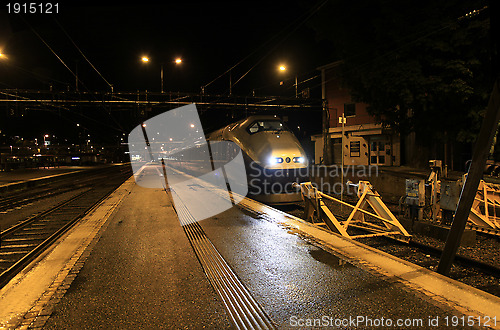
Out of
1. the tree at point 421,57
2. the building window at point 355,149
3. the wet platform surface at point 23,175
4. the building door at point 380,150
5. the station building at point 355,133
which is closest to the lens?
the tree at point 421,57

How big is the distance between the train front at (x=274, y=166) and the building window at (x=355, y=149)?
1830cm

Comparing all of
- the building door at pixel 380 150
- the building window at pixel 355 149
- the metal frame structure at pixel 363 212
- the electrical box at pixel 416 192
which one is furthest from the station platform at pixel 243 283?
the building window at pixel 355 149

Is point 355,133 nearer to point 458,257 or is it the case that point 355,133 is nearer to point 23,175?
point 458,257

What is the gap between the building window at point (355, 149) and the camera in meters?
28.1

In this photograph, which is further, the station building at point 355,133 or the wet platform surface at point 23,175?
the station building at point 355,133

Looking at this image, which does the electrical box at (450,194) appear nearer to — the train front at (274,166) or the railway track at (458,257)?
the railway track at (458,257)

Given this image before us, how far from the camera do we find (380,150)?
1051 inches

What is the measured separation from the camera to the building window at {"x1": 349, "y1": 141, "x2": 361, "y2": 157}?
28.1 meters

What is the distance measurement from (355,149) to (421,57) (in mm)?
15688

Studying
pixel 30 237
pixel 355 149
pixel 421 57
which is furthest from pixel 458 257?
pixel 355 149

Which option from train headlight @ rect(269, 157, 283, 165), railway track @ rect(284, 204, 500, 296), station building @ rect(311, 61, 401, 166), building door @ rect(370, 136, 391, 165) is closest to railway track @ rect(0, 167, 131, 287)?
train headlight @ rect(269, 157, 283, 165)

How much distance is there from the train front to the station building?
1604cm

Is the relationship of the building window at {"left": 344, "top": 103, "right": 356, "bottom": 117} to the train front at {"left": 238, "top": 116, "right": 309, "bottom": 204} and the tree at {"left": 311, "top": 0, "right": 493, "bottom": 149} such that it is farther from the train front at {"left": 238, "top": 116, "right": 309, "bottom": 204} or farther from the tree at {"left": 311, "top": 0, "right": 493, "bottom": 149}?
the train front at {"left": 238, "top": 116, "right": 309, "bottom": 204}

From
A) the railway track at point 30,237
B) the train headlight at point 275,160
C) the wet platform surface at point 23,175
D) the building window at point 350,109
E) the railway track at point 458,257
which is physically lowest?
the railway track at point 458,257
